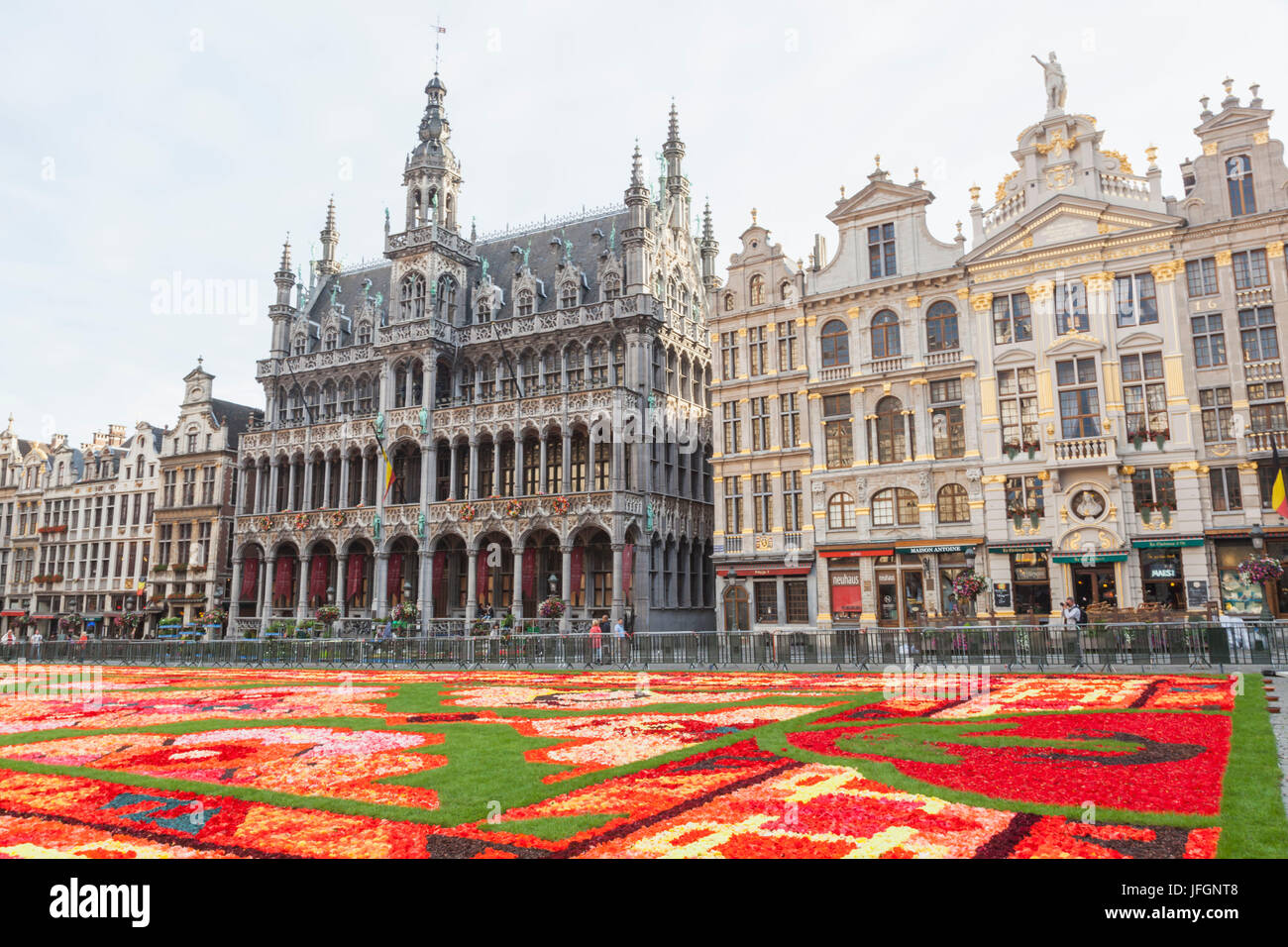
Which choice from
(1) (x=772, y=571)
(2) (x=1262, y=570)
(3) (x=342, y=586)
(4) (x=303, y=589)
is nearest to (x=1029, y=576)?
(2) (x=1262, y=570)

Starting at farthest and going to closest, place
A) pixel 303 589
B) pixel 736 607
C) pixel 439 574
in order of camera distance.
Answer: pixel 303 589 → pixel 439 574 → pixel 736 607

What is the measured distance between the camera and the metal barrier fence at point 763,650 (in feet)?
72.9

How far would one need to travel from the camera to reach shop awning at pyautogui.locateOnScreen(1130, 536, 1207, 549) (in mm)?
32531

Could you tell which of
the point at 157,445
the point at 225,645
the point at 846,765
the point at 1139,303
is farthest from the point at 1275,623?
the point at 157,445

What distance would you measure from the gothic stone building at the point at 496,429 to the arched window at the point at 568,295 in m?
0.08

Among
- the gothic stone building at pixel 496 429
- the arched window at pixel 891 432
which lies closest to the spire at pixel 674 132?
the gothic stone building at pixel 496 429

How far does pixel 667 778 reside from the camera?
9.52 m

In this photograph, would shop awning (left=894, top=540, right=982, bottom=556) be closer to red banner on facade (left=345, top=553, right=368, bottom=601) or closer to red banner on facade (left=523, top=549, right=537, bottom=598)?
red banner on facade (left=523, top=549, right=537, bottom=598)

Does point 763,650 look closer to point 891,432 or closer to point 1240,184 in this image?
point 891,432

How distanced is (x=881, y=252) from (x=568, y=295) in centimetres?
1782

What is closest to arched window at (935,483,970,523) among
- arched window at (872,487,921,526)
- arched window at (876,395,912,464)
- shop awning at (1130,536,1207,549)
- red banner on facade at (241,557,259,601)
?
arched window at (872,487,921,526)

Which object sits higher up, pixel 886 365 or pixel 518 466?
pixel 886 365

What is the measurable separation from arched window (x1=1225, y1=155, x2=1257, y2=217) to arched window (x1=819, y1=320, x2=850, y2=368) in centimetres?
1554
